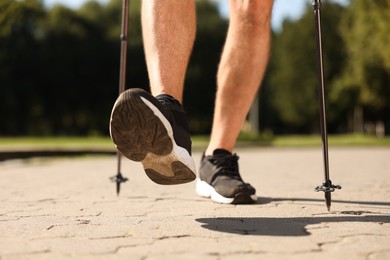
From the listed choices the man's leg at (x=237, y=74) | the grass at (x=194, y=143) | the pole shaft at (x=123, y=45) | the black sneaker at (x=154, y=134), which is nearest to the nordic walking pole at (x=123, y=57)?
the pole shaft at (x=123, y=45)

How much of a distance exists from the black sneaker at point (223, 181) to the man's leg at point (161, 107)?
Answer: 60 centimetres

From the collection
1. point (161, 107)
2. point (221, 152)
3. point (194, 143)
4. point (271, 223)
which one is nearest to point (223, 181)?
point (221, 152)

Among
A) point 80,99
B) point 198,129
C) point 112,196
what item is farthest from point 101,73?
point 112,196

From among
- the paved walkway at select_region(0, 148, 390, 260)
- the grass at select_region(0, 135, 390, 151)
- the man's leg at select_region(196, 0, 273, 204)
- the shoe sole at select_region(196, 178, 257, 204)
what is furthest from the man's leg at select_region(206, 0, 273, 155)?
the grass at select_region(0, 135, 390, 151)

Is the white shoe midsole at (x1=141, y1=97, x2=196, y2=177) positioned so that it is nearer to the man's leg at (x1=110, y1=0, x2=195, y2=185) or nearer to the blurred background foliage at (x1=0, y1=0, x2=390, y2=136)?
the man's leg at (x1=110, y1=0, x2=195, y2=185)

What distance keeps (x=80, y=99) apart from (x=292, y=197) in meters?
35.7

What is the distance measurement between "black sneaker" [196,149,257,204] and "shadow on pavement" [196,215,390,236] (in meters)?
0.43

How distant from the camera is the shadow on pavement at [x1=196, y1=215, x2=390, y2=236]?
7.68ft

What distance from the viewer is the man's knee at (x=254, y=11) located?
3469 mm

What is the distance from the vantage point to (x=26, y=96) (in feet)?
122

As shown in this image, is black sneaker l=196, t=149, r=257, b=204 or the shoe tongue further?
the shoe tongue

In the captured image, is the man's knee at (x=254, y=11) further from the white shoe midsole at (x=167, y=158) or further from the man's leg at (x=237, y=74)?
the white shoe midsole at (x=167, y=158)

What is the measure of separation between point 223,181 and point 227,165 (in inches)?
4.9

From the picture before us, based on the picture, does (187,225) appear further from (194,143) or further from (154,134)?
(194,143)
